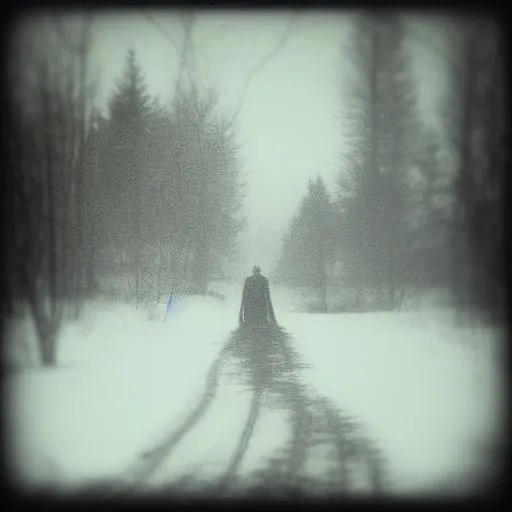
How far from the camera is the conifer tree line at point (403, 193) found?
4184 millimetres

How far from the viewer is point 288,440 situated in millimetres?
4258

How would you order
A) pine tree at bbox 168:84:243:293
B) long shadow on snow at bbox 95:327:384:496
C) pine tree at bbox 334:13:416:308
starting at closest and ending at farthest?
long shadow on snow at bbox 95:327:384:496 < pine tree at bbox 334:13:416:308 < pine tree at bbox 168:84:243:293

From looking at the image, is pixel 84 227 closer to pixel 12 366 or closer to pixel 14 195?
pixel 14 195

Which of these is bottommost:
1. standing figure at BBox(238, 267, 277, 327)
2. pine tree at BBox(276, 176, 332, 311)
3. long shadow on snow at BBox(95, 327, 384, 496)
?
long shadow on snow at BBox(95, 327, 384, 496)

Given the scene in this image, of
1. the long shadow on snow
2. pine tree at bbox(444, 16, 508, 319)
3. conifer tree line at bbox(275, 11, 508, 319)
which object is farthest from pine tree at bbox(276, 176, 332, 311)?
pine tree at bbox(444, 16, 508, 319)

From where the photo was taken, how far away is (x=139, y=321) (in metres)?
4.98

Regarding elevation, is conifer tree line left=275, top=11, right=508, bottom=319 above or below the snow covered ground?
above

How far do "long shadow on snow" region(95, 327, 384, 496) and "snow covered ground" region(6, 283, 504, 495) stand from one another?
3.2 inches

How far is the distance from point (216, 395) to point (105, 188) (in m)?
2.19

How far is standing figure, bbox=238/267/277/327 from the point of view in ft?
17.3

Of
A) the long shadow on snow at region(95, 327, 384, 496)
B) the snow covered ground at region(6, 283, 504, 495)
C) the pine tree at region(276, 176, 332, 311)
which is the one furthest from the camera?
the pine tree at region(276, 176, 332, 311)

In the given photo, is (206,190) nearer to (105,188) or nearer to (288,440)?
(105,188)

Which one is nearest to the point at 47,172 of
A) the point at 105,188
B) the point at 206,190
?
the point at 105,188

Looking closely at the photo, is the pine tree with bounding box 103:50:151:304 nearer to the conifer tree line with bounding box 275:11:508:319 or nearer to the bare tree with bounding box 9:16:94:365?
the bare tree with bounding box 9:16:94:365
